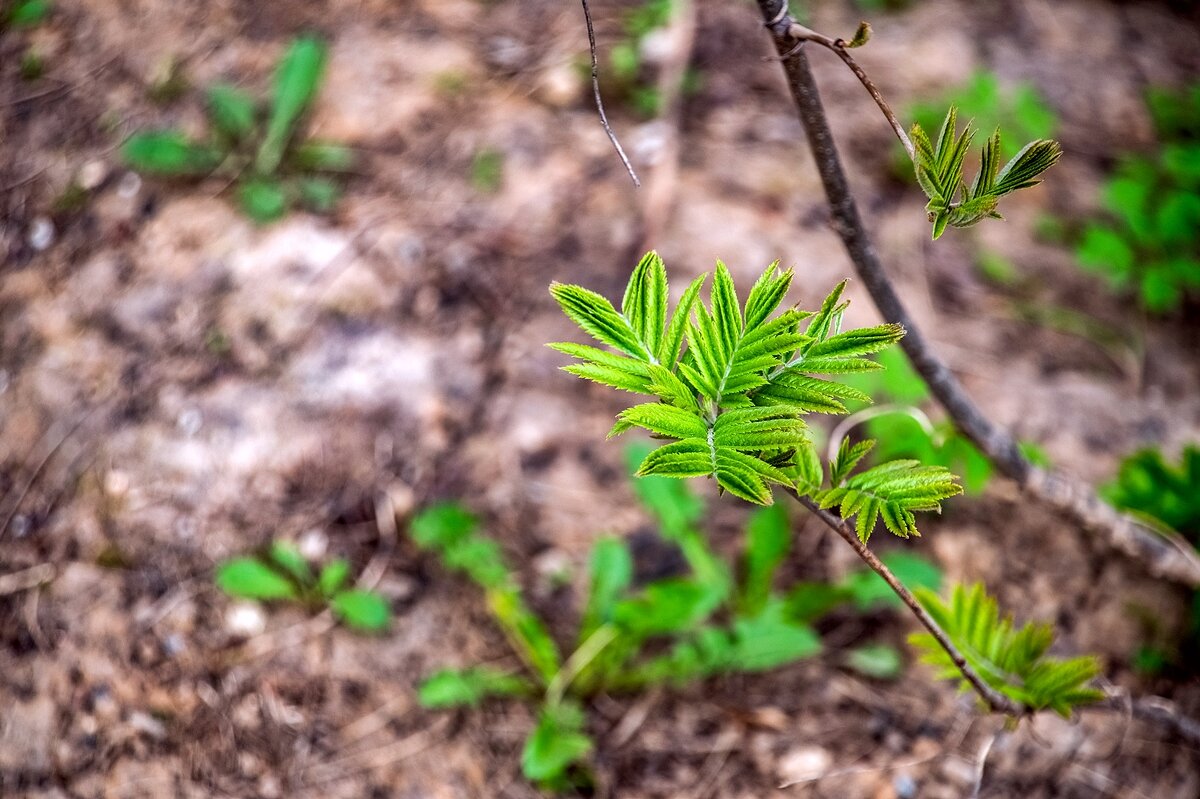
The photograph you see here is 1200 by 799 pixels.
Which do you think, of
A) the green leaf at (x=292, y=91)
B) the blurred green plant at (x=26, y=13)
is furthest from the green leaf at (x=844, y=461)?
the blurred green plant at (x=26, y=13)

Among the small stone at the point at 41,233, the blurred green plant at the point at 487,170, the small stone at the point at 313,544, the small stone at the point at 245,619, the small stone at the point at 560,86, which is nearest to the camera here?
the small stone at the point at 245,619

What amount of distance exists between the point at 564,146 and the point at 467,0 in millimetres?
938

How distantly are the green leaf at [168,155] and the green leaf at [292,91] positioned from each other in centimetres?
19

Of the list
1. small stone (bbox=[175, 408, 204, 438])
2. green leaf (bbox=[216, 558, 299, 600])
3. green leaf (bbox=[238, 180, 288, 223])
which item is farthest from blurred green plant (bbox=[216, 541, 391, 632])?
green leaf (bbox=[238, 180, 288, 223])

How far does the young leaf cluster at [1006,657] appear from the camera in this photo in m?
1.21

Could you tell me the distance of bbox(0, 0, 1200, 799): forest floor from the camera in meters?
1.84

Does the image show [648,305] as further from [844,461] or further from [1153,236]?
[1153,236]

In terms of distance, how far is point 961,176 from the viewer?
33.3 inches

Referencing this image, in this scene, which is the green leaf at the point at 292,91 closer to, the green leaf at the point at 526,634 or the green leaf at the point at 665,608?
the green leaf at the point at 526,634

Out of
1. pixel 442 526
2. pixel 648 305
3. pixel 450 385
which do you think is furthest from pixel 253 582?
pixel 648 305

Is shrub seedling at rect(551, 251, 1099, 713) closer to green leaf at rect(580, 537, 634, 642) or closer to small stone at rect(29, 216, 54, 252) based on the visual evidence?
green leaf at rect(580, 537, 634, 642)

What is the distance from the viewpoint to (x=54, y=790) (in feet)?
5.79

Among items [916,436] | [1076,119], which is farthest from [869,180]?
[916,436]

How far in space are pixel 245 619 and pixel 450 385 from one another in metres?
0.84
